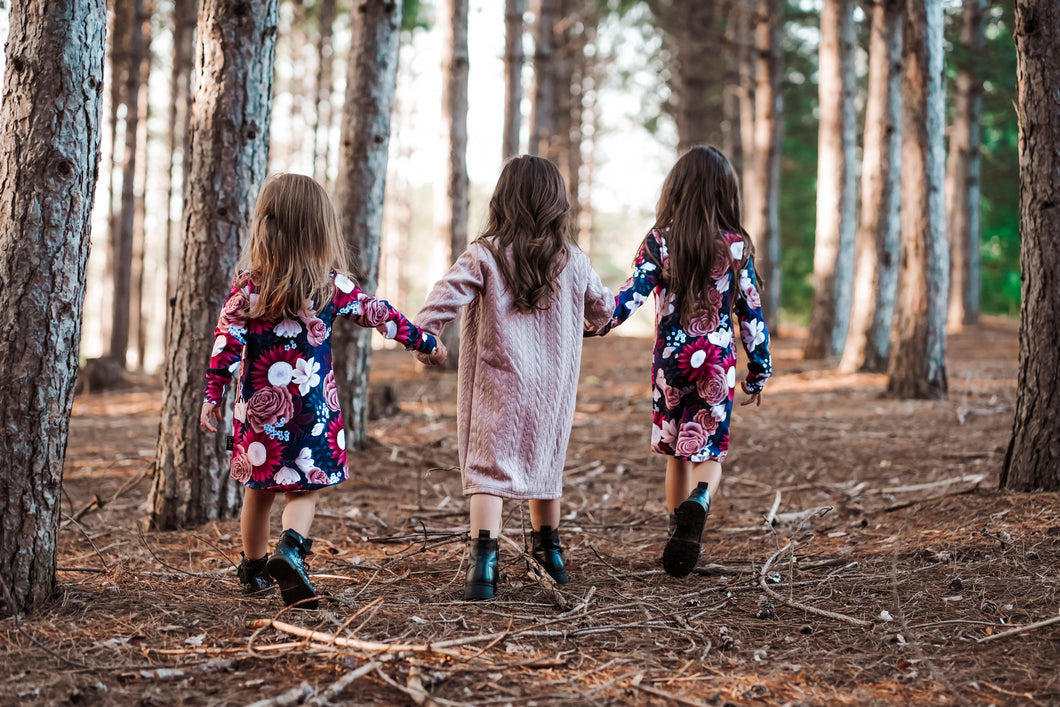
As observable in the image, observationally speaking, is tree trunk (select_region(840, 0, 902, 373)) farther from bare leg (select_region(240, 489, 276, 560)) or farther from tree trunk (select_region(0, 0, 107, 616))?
tree trunk (select_region(0, 0, 107, 616))

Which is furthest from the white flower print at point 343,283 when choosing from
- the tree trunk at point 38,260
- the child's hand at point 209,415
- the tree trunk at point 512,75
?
the tree trunk at point 512,75

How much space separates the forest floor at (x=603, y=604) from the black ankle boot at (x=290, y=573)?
8 cm

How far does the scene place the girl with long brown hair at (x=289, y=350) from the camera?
362 centimetres

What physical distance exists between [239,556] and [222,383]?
124cm

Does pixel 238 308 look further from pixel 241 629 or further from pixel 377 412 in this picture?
pixel 377 412

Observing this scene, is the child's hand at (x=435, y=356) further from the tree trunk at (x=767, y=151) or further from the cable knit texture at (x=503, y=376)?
the tree trunk at (x=767, y=151)

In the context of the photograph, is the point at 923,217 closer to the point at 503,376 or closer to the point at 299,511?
the point at 503,376

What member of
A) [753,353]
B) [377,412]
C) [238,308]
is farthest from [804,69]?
[238,308]

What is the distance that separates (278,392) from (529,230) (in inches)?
49.9

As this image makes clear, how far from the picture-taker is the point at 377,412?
368 inches

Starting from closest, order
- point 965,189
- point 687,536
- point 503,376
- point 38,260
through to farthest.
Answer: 1. point 38,260
2. point 503,376
3. point 687,536
4. point 965,189

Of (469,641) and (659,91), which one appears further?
(659,91)

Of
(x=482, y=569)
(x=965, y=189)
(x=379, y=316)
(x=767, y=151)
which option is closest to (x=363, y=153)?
(x=379, y=316)

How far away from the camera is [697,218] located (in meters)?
4.34
